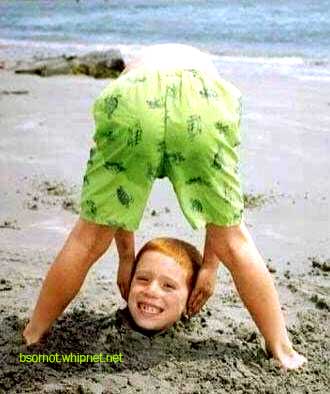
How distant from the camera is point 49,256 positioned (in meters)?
3.96

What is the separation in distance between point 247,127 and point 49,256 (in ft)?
11.0

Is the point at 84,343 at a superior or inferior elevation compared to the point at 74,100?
superior

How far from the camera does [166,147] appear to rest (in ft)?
8.34

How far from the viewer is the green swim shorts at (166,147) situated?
2.52m

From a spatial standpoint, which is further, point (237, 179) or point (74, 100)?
point (74, 100)

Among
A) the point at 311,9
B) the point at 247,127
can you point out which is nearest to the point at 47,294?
the point at 247,127

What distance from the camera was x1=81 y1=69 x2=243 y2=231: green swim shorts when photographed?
2.52m

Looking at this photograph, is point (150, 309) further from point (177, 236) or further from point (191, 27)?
point (191, 27)

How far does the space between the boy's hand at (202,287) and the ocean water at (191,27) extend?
887 centimetres

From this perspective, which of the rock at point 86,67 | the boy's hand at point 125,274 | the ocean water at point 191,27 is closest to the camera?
the boy's hand at point 125,274

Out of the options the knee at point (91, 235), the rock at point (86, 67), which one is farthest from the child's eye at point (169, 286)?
the rock at point (86, 67)

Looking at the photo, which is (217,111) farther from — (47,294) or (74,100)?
(74,100)

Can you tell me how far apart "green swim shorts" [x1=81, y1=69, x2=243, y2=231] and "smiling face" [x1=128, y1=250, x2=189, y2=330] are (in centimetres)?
37

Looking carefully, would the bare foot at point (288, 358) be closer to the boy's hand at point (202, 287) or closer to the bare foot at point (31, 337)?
the boy's hand at point (202, 287)
